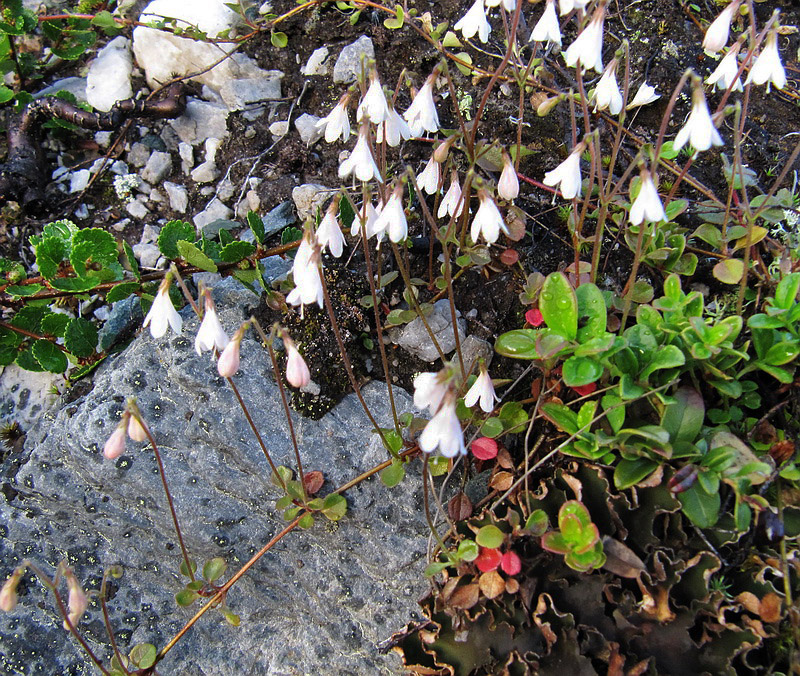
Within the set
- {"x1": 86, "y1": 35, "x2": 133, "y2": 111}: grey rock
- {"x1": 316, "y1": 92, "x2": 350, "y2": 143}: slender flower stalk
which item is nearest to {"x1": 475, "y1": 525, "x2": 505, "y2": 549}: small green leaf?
{"x1": 316, "y1": 92, "x2": 350, "y2": 143}: slender flower stalk

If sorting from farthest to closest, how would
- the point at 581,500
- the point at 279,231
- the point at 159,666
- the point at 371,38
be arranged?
the point at 371,38
the point at 279,231
the point at 159,666
the point at 581,500

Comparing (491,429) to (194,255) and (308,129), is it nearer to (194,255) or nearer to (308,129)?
(194,255)

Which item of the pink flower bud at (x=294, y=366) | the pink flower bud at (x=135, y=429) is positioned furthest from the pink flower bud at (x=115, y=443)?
the pink flower bud at (x=294, y=366)

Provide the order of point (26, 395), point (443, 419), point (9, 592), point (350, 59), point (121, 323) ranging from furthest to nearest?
point (350, 59) < point (26, 395) < point (121, 323) < point (9, 592) < point (443, 419)

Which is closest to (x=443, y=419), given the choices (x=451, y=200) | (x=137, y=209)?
(x=451, y=200)

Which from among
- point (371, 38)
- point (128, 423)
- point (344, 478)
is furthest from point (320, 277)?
point (371, 38)

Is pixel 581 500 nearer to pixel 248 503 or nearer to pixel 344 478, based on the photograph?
pixel 344 478

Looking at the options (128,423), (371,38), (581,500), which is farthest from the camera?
(371,38)
